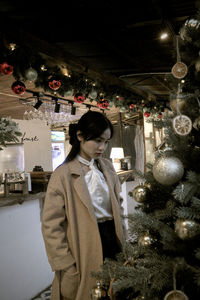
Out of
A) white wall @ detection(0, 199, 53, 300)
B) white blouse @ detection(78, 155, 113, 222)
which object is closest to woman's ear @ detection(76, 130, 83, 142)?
white blouse @ detection(78, 155, 113, 222)

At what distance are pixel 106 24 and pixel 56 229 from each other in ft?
8.83

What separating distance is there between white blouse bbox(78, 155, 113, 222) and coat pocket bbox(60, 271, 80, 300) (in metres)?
0.36

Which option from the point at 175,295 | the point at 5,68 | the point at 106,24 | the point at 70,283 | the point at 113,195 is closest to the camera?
the point at 175,295

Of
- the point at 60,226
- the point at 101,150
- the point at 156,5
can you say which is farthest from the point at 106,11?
the point at 60,226

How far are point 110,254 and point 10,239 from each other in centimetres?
171

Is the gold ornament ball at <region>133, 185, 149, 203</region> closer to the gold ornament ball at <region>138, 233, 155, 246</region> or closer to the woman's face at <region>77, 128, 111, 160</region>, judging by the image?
Result: the gold ornament ball at <region>138, 233, 155, 246</region>

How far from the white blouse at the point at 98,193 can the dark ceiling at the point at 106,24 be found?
60.4 inches

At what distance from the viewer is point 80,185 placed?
1.55 m

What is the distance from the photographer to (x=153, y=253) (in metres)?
1.01

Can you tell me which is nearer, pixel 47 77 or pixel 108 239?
pixel 108 239

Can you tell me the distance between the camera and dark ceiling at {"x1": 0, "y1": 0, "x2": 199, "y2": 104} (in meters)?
2.70

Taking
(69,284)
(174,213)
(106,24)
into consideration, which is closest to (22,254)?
(69,284)

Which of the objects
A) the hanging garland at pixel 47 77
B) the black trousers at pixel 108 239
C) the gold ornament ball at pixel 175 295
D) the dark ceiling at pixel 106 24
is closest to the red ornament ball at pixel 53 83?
the hanging garland at pixel 47 77

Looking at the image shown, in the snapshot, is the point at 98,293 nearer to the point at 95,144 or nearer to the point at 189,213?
the point at 189,213
